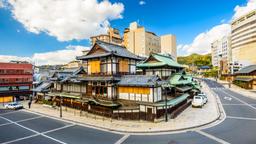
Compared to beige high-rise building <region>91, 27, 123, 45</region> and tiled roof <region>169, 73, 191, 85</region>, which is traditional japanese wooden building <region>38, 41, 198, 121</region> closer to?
tiled roof <region>169, 73, 191, 85</region>

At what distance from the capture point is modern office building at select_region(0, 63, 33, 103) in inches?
1923

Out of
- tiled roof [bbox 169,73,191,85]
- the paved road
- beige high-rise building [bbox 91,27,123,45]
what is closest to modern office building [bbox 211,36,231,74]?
beige high-rise building [bbox 91,27,123,45]

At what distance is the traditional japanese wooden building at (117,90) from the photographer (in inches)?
963

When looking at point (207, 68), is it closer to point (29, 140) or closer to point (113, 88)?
point (113, 88)

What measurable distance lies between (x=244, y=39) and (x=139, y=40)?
214ft

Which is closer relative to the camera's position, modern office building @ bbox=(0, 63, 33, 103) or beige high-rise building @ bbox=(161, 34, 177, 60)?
modern office building @ bbox=(0, 63, 33, 103)

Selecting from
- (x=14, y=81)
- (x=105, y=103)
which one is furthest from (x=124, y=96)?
(x=14, y=81)

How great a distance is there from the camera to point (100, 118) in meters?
27.0

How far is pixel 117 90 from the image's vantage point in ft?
90.6

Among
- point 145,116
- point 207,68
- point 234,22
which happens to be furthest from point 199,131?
point 207,68

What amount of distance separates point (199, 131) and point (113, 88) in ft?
45.1

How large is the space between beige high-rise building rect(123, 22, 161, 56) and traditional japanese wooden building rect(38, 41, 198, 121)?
6122 centimetres

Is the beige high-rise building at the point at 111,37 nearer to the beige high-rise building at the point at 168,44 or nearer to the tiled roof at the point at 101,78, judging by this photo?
the beige high-rise building at the point at 168,44

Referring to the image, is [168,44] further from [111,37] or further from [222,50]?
[222,50]
